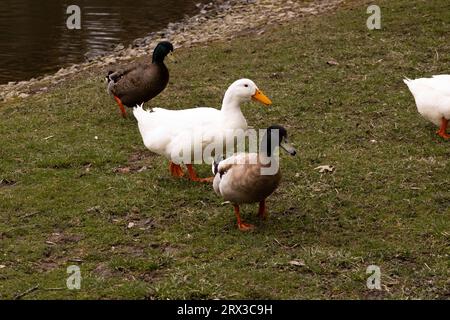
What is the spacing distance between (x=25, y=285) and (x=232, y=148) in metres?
3.21

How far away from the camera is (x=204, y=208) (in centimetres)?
839

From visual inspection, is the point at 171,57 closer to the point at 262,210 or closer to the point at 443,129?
the point at 443,129

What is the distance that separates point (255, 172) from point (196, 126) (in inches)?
67.8

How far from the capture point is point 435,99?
9648 millimetres

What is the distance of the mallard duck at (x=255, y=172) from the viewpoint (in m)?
7.24

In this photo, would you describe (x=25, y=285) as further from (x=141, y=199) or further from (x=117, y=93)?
(x=117, y=93)

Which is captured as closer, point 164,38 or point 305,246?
point 305,246

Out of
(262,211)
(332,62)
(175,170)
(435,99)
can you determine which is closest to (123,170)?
(175,170)

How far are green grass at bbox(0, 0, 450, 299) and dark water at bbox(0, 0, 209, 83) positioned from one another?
667cm

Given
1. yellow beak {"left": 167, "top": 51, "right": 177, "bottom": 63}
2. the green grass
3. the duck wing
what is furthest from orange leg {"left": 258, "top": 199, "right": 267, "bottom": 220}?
yellow beak {"left": 167, "top": 51, "right": 177, "bottom": 63}

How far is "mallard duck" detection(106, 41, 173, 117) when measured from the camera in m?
11.8

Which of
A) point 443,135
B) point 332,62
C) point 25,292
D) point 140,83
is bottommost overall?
point 25,292

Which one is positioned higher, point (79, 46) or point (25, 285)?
point (79, 46)
